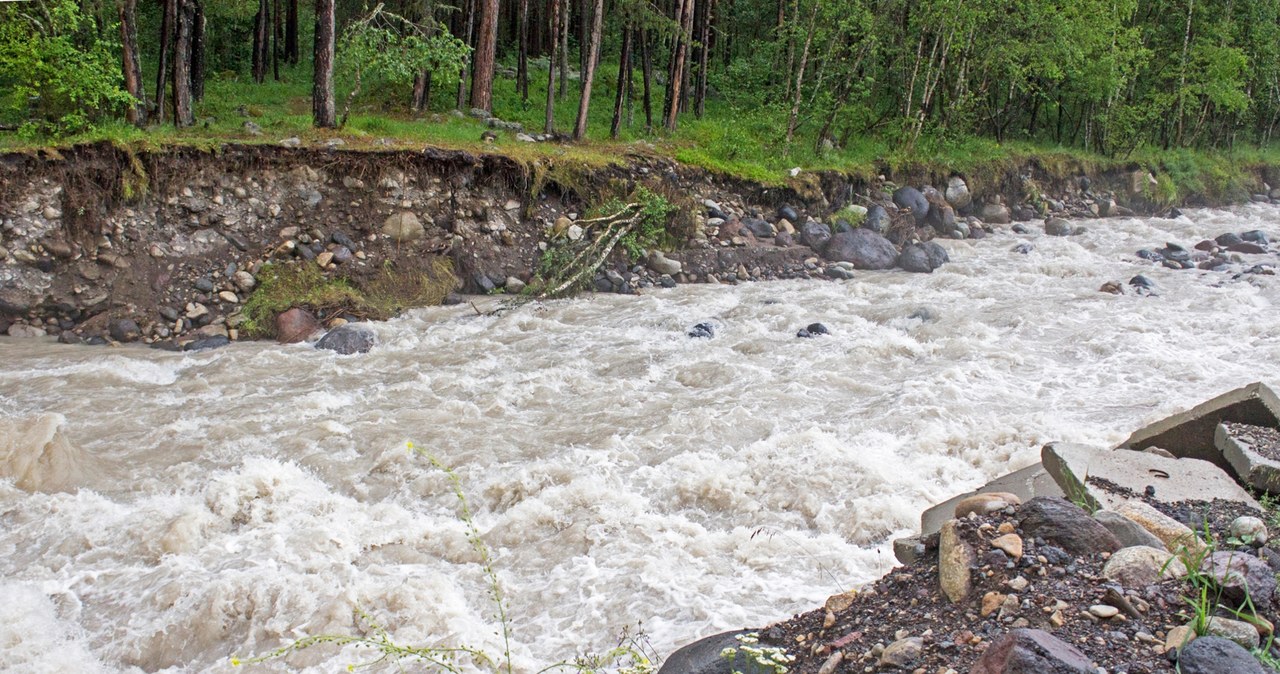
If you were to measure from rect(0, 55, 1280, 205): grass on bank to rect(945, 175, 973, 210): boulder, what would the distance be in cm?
34

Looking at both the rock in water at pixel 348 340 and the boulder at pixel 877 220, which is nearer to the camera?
the rock in water at pixel 348 340

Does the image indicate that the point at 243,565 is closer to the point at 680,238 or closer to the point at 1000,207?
the point at 680,238

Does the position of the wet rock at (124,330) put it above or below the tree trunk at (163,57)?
below

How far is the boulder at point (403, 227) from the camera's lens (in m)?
12.7

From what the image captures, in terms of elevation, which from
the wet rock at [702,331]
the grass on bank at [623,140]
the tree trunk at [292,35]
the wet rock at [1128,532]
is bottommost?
the wet rock at [702,331]

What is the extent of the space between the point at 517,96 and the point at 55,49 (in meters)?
10.3

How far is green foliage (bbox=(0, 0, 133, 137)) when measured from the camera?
1144 centimetres

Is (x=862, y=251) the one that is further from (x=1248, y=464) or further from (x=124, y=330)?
(x=124, y=330)

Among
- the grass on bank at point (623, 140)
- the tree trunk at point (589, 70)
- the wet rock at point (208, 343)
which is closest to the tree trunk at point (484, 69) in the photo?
the grass on bank at point (623, 140)

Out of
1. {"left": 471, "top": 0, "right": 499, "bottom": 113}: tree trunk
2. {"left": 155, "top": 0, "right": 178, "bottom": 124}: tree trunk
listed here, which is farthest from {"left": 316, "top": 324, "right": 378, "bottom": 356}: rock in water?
{"left": 471, "top": 0, "right": 499, "bottom": 113}: tree trunk

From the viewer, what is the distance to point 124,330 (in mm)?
10555

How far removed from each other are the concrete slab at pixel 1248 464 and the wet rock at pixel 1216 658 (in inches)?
113

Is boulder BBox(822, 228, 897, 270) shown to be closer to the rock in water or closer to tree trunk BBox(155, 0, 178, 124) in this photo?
the rock in water

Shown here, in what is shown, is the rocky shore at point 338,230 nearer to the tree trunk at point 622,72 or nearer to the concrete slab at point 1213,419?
the tree trunk at point 622,72
